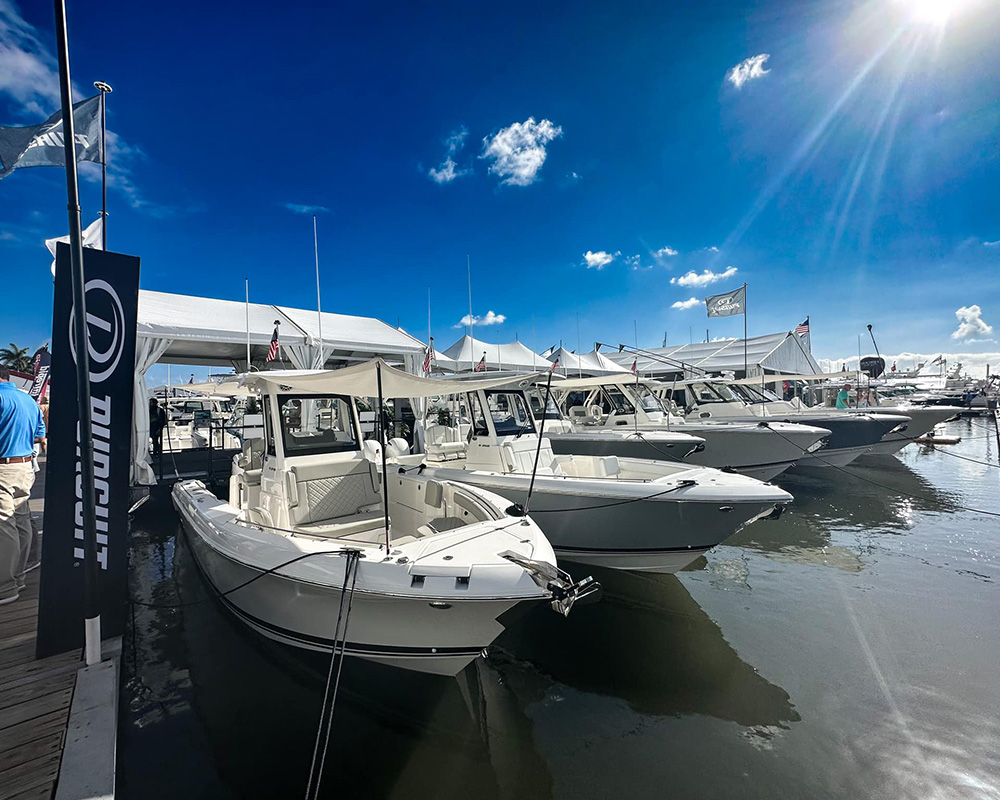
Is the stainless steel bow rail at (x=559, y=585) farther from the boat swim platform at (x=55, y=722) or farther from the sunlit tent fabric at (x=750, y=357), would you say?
the sunlit tent fabric at (x=750, y=357)

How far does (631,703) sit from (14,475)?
18.5 feet

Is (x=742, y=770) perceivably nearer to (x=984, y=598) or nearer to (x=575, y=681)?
(x=575, y=681)

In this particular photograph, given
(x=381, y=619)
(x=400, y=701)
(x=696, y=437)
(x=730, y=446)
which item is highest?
(x=696, y=437)

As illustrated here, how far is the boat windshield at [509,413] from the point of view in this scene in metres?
7.35

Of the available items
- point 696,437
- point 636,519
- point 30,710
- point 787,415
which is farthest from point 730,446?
point 30,710

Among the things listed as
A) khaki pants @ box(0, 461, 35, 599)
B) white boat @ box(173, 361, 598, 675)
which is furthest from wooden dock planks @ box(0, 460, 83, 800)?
white boat @ box(173, 361, 598, 675)

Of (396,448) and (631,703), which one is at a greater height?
(396,448)

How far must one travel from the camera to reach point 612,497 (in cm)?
547

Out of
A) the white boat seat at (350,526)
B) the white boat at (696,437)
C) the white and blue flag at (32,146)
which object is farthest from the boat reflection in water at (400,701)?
Answer: the white boat at (696,437)

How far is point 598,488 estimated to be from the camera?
5.63m

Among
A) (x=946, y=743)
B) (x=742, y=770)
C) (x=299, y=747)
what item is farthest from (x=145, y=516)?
(x=946, y=743)

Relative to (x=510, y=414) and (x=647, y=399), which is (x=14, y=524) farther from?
(x=647, y=399)

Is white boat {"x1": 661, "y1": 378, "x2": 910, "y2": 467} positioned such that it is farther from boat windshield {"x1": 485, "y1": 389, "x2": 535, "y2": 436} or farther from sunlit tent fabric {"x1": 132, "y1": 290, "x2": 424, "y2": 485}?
sunlit tent fabric {"x1": 132, "y1": 290, "x2": 424, "y2": 485}

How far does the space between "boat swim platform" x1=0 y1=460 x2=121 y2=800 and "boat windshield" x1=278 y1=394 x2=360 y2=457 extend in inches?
90.1
